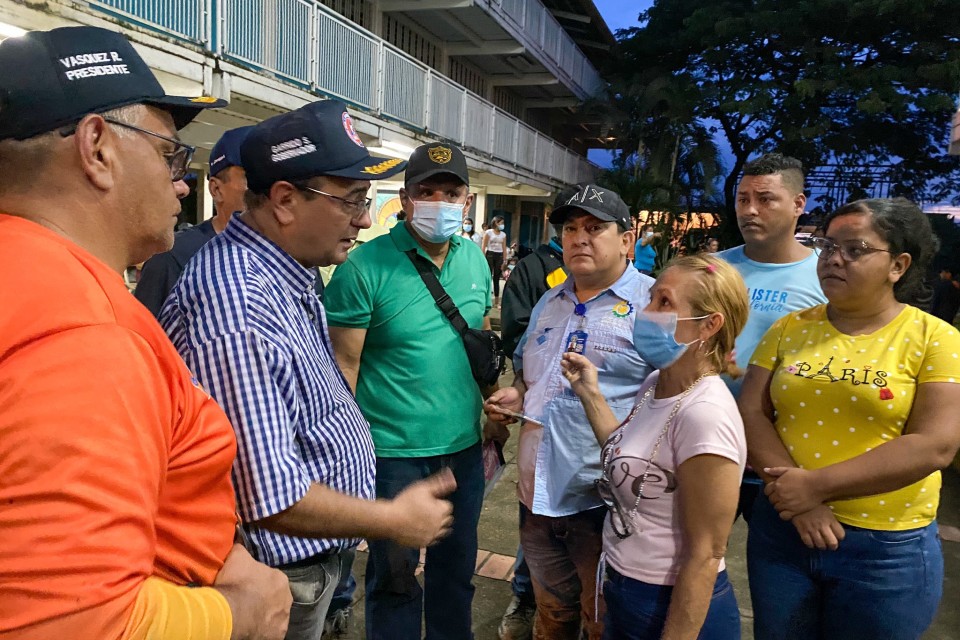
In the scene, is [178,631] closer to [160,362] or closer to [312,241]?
[160,362]

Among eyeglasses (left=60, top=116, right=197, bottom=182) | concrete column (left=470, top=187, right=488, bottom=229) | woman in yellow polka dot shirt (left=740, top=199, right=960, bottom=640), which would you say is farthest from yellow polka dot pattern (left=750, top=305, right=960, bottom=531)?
concrete column (left=470, top=187, right=488, bottom=229)

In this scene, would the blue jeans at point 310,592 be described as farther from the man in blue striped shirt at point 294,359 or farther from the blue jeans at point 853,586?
the blue jeans at point 853,586

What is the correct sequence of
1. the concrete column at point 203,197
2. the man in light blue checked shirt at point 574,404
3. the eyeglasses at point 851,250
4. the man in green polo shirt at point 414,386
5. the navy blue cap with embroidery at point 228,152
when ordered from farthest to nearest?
the concrete column at point 203,197 → the navy blue cap with embroidery at point 228,152 → the man in green polo shirt at point 414,386 → the man in light blue checked shirt at point 574,404 → the eyeglasses at point 851,250

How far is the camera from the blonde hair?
1.82m

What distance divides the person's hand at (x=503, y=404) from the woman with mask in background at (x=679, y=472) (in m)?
0.67

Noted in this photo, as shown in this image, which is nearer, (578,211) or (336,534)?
(336,534)

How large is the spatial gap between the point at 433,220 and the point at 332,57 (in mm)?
7691

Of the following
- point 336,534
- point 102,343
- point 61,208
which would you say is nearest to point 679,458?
point 336,534

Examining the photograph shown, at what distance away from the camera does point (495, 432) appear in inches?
111

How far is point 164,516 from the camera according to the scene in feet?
3.28

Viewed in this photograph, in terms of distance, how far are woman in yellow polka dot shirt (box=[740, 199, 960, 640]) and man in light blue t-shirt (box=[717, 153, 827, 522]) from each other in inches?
20.4

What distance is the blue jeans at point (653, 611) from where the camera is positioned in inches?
66.7

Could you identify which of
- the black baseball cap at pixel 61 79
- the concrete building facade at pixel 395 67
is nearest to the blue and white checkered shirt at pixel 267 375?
the black baseball cap at pixel 61 79

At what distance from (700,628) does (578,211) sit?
1.61m
